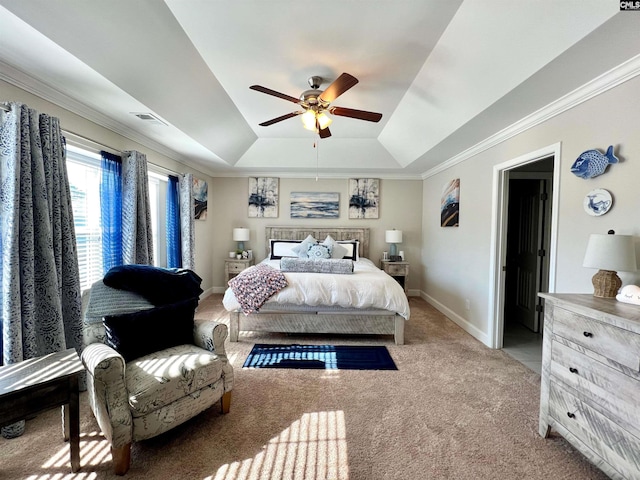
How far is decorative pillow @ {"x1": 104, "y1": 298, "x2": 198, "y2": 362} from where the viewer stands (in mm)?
1928

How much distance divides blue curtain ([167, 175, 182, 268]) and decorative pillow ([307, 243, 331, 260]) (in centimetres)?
211

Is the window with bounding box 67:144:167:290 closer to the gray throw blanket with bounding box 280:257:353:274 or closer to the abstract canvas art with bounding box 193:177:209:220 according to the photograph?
the abstract canvas art with bounding box 193:177:209:220

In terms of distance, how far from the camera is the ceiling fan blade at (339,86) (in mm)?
2112

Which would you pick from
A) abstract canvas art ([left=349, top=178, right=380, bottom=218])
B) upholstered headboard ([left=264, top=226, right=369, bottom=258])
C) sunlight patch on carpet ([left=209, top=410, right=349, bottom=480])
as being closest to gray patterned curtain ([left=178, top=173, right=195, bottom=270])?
upholstered headboard ([left=264, top=226, right=369, bottom=258])

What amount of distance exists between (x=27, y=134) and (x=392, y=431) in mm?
3262

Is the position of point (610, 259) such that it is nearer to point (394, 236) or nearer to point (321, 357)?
point (321, 357)

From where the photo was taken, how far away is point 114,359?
161cm

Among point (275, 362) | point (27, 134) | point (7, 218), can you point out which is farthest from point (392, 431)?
point (27, 134)

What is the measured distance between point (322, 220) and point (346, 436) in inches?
166

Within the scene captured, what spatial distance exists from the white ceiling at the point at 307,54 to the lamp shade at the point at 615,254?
1146mm

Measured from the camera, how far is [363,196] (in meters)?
5.75

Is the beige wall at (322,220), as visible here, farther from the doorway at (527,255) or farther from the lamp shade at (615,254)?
the lamp shade at (615,254)

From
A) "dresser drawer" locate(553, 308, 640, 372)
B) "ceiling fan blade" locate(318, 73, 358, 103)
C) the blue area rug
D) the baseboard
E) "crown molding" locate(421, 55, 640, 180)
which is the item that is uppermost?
"ceiling fan blade" locate(318, 73, 358, 103)

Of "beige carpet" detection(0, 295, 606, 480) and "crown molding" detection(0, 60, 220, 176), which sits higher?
"crown molding" detection(0, 60, 220, 176)
